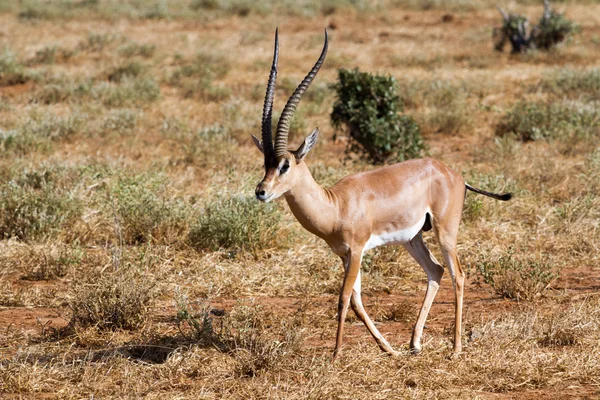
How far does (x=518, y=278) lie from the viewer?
661 cm

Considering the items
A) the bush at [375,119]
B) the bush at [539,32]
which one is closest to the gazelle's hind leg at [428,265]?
the bush at [375,119]

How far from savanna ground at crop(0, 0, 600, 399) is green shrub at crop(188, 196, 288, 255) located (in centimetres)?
2

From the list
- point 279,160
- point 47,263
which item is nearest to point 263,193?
point 279,160

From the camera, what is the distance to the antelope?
512cm

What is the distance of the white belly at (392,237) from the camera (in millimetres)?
5445

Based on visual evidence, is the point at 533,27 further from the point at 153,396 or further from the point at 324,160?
the point at 153,396

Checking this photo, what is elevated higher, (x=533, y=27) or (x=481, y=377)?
(x=533, y=27)

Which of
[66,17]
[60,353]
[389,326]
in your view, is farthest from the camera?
[66,17]

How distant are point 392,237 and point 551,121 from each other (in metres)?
6.94

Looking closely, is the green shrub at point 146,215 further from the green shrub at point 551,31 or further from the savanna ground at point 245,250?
the green shrub at point 551,31

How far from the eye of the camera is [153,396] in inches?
Answer: 187

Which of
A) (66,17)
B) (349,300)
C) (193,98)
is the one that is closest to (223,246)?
(349,300)

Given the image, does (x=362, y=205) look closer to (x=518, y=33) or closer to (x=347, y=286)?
(x=347, y=286)

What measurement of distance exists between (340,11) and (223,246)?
21518 millimetres
